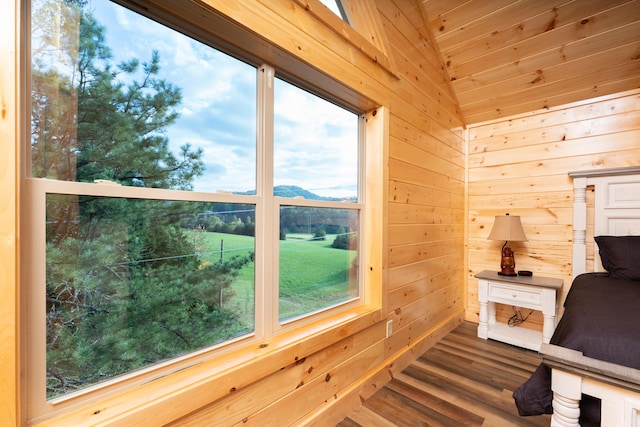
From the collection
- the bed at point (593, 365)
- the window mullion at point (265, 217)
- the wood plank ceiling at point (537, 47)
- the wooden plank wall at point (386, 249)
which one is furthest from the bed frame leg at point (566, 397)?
the wood plank ceiling at point (537, 47)

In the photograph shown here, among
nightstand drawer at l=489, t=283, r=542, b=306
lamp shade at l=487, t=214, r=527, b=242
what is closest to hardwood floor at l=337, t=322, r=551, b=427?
nightstand drawer at l=489, t=283, r=542, b=306

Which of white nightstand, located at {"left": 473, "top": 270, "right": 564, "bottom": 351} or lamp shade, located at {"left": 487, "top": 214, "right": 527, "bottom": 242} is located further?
lamp shade, located at {"left": 487, "top": 214, "right": 527, "bottom": 242}

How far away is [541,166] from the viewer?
2682 millimetres

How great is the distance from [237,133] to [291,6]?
0.64 metres

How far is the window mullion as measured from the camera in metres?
1.33

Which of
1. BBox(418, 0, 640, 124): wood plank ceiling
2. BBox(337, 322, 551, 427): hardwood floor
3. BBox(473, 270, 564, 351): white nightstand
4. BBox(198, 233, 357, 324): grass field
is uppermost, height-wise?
BBox(418, 0, 640, 124): wood plank ceiling

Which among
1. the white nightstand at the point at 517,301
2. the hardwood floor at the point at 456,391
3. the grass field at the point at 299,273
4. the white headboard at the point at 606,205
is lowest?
the hardwood floor at the point at 456,391

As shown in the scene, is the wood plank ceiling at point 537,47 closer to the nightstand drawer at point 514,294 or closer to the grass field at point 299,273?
the nightstand drawer at point 514,294

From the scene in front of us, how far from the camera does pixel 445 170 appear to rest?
105 inches

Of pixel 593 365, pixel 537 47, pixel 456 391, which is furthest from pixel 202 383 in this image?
pixel 537 47

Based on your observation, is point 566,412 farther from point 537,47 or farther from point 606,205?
point 537,47

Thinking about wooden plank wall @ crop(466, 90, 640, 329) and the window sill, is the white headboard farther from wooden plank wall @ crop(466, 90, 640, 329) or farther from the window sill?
the window sill

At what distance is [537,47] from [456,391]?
2645 millimetres

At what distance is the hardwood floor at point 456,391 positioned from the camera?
1.56m
